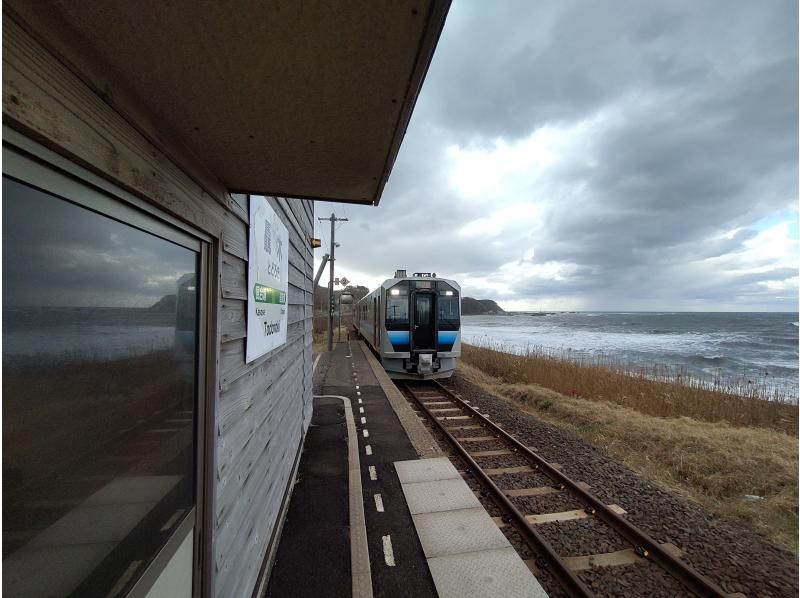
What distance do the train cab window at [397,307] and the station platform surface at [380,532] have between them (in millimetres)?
4897

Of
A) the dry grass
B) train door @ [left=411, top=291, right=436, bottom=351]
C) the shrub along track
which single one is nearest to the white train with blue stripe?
train door @ [left=411, top=291, right=436, bottom=351]

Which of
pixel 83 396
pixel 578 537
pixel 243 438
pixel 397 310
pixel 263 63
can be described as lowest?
pixel 578 537

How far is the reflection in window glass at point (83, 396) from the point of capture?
0.78 metres

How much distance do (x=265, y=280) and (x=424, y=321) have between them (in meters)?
8.67

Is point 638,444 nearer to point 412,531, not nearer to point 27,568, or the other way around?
point 412,531

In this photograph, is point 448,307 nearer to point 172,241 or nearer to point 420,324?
point 420,324

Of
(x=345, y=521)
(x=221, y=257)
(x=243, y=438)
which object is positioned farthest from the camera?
(x=345, y=521)

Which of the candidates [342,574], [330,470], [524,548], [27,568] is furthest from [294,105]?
[330,470]

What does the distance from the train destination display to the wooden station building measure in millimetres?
446

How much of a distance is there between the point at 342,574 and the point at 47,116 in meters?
3.56

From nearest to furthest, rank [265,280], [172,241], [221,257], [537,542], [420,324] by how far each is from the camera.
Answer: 1. [172,241]
2. [221,257]
3. [265,280]
4. [537,542]
5. [420,324]

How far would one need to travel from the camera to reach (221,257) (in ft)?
6.36

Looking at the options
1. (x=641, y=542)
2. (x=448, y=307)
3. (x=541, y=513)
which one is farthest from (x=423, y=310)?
(x=641, y=542)

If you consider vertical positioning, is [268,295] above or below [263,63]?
below
